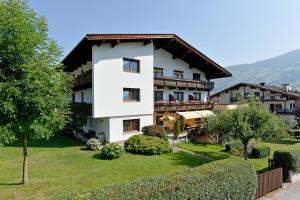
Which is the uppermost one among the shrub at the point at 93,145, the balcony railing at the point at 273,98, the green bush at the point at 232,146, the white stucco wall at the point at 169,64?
the white stucco wall at the point at 169,64

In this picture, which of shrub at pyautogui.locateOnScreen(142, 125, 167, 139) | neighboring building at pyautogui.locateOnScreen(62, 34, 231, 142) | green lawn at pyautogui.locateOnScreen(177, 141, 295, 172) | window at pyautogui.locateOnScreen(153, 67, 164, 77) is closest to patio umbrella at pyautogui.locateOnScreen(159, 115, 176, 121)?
neighboring building at pyautogui.locateOnScreen(62, 34, 231, 142)

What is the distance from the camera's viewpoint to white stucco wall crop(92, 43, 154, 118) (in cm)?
2622

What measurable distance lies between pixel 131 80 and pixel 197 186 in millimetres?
19373

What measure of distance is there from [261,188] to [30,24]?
51.9 feet

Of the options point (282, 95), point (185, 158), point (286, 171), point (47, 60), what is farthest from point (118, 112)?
point (282, 95)

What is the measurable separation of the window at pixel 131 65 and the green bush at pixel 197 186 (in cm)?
1798

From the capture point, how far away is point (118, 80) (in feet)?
91.1

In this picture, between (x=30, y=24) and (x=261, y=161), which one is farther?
(x=261, y=161)

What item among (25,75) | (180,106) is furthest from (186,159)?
(25,75)

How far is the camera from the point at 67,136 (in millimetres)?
33719

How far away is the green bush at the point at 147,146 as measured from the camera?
79.8ft

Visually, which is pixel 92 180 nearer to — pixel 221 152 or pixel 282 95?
pixel 221 152

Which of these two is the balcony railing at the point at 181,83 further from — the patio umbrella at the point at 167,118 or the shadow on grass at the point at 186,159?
the shadow on grass at the point at 186,159

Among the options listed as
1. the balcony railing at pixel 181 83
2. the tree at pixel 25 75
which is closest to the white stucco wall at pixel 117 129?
the balcony railing at pixel 181 83
